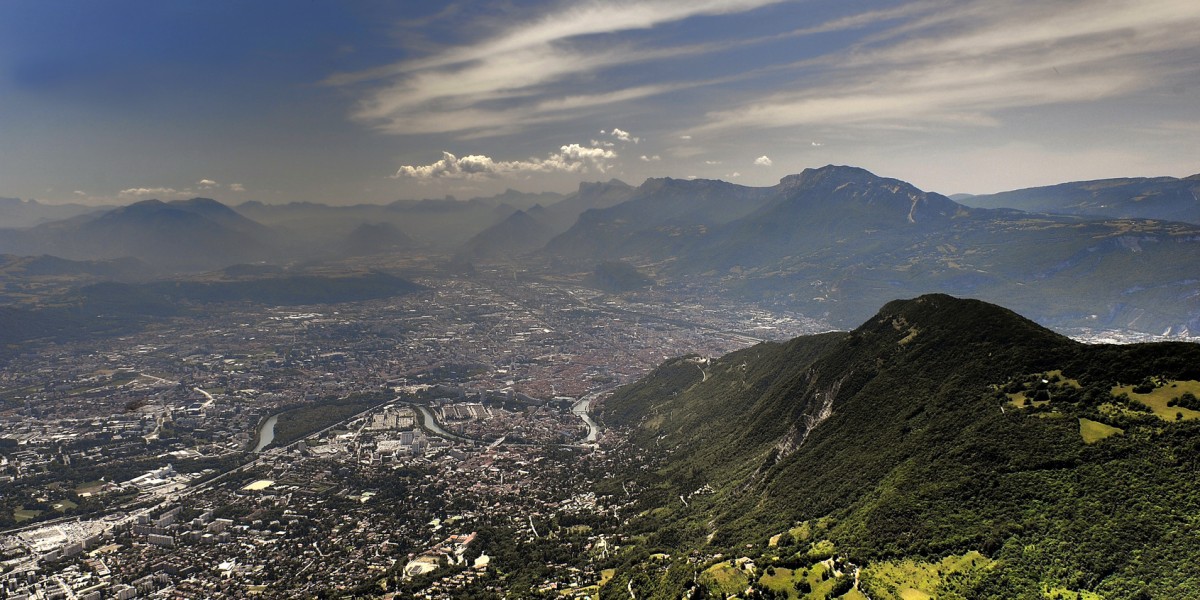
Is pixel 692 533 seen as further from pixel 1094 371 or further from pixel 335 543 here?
pixel 335 543

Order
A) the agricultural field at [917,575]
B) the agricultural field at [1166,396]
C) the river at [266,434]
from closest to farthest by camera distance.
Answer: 1. the agricultural field at [917,575]
2. the agricultural field at [1166,396]
3. the river at [266,434]

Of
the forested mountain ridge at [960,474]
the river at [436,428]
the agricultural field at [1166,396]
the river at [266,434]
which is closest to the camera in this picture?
the forested mountain ridge at [960,474]

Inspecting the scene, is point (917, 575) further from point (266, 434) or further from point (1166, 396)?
point (266, 434)

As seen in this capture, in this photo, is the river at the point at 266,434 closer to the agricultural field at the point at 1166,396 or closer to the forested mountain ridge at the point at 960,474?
the forested mountain ridge at the point at 960,474

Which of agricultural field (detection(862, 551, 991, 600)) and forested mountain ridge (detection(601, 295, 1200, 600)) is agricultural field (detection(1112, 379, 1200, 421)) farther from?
agricultural field (detection(862, 551, 991, 600))

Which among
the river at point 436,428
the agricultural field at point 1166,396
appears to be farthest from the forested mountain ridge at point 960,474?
the river at point 436,428

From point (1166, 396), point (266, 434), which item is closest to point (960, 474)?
point (1166, 396)

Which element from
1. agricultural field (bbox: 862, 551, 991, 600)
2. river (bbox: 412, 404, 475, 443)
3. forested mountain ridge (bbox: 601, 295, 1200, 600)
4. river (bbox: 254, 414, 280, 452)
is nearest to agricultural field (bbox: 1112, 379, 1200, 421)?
forested mountain ridge (bbox: 601, 295, 1200, 600)
